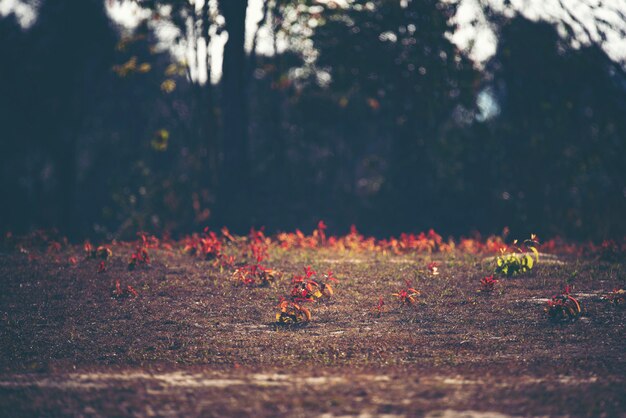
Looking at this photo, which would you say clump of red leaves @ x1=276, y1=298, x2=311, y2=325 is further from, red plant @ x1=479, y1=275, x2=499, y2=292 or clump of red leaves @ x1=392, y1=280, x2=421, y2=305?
red plant @ x1=479, y1=275, x2=499, y2=292

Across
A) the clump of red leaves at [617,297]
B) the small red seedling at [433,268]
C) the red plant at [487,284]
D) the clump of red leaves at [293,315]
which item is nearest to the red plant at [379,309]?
the clump of red leaves at [293,315]

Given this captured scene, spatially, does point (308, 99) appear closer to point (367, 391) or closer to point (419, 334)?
point (419, 334)

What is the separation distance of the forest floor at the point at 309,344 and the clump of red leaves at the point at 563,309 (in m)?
0.11

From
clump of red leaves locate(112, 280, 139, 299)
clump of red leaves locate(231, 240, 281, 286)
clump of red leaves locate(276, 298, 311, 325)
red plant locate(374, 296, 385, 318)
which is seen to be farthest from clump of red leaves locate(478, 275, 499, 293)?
clump of red leaves locate(112, 280, 139, 299)

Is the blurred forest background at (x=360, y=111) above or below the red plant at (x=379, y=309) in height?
above

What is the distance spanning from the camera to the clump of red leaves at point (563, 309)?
7.36m

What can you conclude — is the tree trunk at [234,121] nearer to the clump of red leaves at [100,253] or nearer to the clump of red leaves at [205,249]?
the clump of red leaves at [205,249]

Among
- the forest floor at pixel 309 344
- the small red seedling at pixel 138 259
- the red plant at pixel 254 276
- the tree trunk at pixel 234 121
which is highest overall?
the tree trunk at pixel 234 121

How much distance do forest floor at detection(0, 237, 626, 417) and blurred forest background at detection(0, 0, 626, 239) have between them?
7446 mm

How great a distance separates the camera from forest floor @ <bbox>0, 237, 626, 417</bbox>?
4883 millimetres

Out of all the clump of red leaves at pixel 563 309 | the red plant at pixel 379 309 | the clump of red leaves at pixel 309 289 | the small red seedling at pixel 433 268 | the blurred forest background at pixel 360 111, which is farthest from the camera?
the blurred forest background at pixel 360 111

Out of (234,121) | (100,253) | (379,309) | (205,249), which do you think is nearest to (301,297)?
(379,309)

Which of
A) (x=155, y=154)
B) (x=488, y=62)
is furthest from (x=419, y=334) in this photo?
(x=155, y=154)

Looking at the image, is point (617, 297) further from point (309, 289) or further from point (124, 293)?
point (124, 293)
